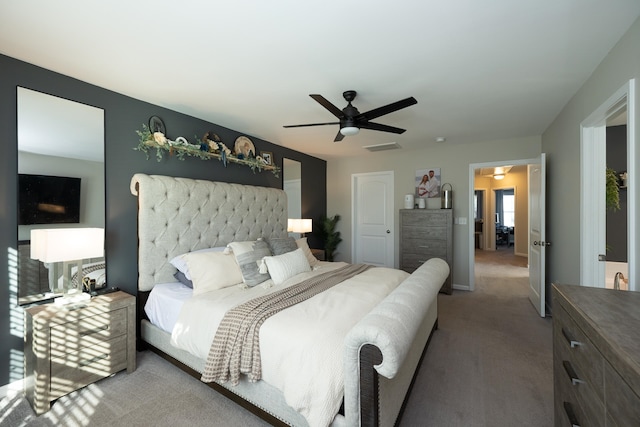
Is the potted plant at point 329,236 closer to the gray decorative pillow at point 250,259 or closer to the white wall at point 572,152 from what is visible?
the gray decorative pillow at point 250,259

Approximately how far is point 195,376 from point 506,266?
271 inches

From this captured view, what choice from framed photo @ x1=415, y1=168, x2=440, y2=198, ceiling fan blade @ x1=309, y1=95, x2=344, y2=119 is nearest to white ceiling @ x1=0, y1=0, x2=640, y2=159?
ceiling fan blade @ x1=309, y1=95, x2=344, y2=119

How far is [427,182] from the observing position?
4.84 meters

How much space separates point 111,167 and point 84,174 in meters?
0.21

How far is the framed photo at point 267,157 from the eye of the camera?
4.05 metres

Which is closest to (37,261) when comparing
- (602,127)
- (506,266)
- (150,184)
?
(150,184)

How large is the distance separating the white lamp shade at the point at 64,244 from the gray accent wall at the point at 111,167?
30cm

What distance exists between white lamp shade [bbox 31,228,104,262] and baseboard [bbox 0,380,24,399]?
943 millimetres

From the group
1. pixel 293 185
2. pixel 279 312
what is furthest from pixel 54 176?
pixel 293 185

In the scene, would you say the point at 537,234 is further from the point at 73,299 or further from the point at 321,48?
the point at 73,299

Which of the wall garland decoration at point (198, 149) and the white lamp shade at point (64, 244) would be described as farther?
the wall garland decoration at point (198, 149)

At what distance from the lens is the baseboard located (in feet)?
6.36

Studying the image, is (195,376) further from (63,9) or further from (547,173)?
(547,173)


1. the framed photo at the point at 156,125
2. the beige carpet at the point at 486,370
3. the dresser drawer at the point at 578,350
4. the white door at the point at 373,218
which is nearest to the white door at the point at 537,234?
the beige carpet at the point at 486,370
